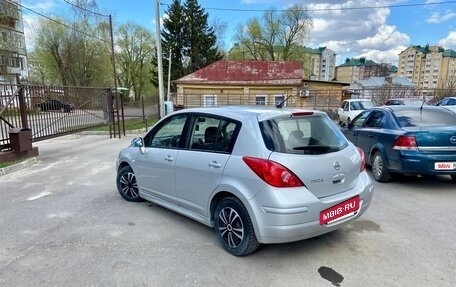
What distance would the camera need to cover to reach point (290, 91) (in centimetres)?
2897

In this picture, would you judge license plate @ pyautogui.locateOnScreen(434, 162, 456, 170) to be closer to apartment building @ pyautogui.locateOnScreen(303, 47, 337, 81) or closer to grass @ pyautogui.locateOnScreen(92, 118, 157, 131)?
grass @ pyautogui.locateOnScreen(92, 118, 157, 131)

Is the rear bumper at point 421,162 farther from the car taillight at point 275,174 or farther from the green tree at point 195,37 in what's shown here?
the green tree at point 195,37

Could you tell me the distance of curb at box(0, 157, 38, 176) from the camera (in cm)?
707

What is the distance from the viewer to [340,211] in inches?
127

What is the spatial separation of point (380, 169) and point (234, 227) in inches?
158

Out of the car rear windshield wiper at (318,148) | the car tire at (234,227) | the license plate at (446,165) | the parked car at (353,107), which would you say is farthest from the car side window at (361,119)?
the parked car at (353,107)

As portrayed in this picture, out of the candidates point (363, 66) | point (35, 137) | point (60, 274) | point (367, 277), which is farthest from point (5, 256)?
point (363, 66)

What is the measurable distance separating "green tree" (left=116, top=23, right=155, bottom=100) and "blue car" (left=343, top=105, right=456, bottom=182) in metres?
51.6

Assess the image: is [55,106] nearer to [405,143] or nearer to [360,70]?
[405,143]

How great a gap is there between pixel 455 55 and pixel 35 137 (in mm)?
117287

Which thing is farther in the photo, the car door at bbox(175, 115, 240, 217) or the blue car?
the blue car

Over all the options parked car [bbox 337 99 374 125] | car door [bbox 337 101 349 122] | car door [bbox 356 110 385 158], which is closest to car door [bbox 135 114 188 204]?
car door [bbox 356 110 385 158]

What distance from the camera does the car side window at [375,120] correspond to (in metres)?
6.44

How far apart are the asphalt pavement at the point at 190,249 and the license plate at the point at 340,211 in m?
0.43
